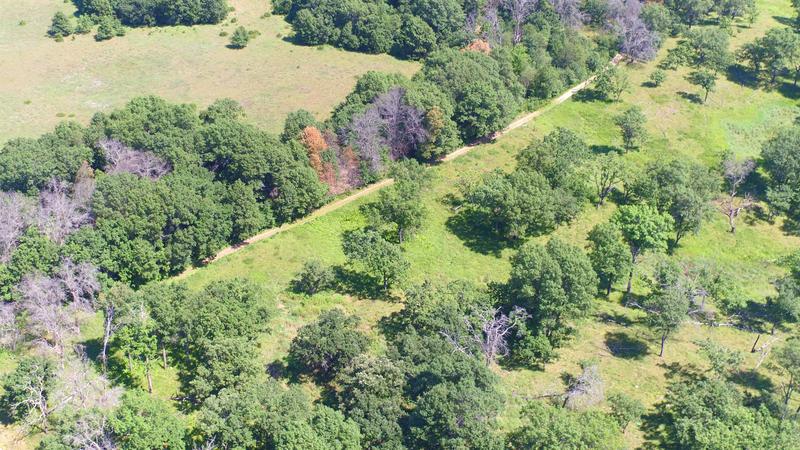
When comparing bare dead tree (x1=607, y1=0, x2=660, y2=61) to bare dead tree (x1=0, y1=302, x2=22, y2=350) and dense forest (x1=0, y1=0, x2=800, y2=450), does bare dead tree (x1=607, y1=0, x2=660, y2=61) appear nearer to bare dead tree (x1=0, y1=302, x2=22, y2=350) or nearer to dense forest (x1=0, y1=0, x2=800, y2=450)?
dense forest (x1=0, y1=0, x2=800, y2=450)

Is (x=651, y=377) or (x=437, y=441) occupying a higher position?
(x=437, y=441)

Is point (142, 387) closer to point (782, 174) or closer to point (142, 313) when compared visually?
point (142, 313)

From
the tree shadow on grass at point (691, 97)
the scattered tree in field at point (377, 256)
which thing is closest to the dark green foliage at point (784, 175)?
the tree shadow on grass at point (691, 97)

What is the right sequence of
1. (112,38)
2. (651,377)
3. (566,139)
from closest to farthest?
1. (651,377)
2. (566,139)
3. (112,38)

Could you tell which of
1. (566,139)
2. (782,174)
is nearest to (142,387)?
(566,139)

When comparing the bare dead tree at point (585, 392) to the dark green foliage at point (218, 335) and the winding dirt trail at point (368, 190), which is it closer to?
the dark green foliage at point (218, 335)

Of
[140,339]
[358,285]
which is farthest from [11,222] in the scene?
[358,285]

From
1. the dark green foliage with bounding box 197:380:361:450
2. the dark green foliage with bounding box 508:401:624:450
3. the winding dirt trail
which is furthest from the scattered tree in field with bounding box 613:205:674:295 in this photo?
the dark green foliage with bounding box 197:380:361:450
